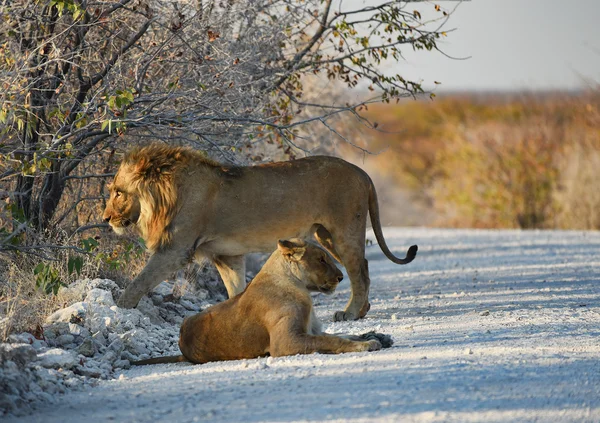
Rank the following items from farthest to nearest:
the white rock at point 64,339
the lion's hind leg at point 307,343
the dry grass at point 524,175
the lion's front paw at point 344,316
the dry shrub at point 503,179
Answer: the dry shrub at point 503,179 < the dry grass at point 524,175 < the lion's front paw at point 344,316 < the white rock at point 64,339 < the lion's hind leg at point 307,343

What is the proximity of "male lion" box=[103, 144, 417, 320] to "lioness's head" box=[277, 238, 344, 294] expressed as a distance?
1.66 meters

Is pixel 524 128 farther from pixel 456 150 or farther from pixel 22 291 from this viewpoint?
pixel 22 291

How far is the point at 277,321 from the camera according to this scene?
709 cm

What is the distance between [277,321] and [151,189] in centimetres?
245

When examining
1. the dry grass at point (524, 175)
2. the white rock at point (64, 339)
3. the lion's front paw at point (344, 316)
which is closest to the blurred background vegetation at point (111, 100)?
the white rock at point (64, 339)

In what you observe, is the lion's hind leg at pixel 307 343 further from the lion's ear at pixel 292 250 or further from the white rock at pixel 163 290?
the white rock at pixel 163 290

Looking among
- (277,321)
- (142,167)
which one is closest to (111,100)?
(142,167)

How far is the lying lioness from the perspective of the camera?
698 centimetres

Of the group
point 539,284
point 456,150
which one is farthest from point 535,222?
point 539,284

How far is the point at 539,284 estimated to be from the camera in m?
12.4

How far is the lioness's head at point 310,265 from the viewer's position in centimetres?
752

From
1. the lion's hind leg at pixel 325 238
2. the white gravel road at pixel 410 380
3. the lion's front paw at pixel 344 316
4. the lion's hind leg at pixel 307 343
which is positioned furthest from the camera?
the lion's hind leg at pixel 325 238

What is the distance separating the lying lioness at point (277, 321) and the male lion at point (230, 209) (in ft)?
4.79

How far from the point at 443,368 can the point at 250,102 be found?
5301mm
